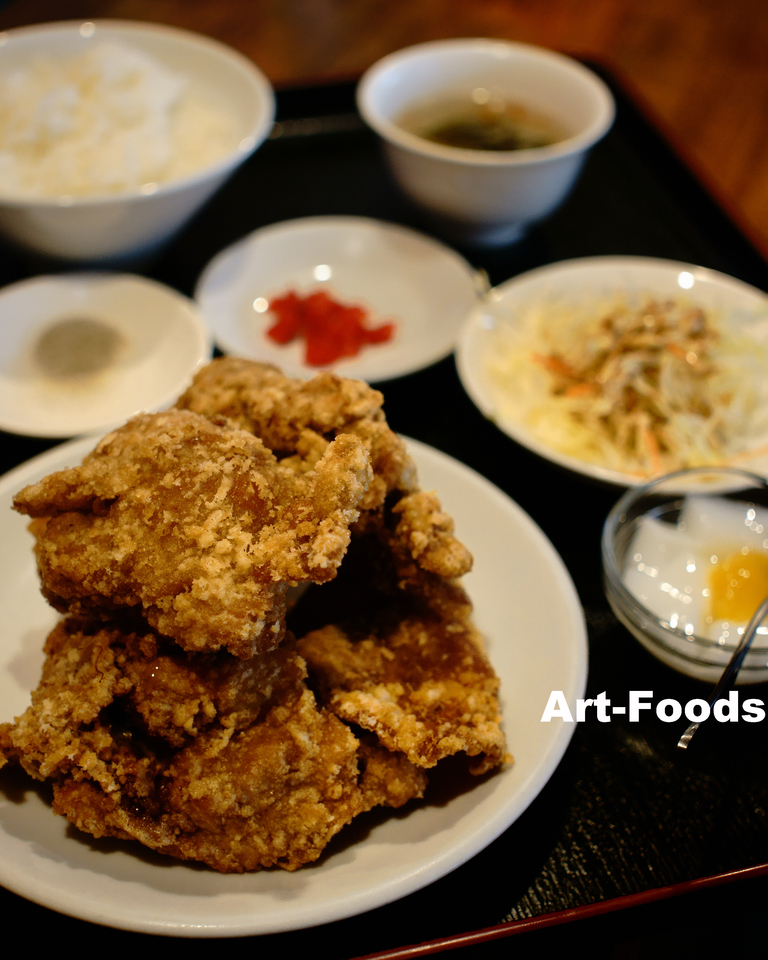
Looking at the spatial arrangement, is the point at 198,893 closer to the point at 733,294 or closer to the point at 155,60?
the point at 733,294

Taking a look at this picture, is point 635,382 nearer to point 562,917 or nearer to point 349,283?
point 349,283

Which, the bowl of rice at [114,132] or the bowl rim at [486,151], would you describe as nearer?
the bowl of rice at [114,132]

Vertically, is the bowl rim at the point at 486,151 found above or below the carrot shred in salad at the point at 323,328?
above

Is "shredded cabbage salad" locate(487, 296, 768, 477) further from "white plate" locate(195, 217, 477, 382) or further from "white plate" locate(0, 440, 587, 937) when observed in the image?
"white plate" locate(0, 440, 587, 937)

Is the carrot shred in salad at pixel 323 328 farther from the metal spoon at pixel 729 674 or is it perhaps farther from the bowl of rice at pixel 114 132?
the metal spoon at pixel 729 674

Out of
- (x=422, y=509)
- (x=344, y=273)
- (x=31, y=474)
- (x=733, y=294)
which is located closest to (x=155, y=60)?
(x=344, y=273)

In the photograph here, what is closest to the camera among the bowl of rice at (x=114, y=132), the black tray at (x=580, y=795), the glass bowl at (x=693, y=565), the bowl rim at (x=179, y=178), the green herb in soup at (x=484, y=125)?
the black tray at (x=580, y=795)

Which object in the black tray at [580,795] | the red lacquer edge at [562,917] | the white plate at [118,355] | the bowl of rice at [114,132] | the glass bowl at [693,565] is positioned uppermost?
the bowl of rice at [114,132]

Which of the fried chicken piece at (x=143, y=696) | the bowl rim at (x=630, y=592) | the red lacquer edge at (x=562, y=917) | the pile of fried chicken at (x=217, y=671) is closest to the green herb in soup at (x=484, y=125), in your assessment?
the bowl rim at (x=630, y=592)
